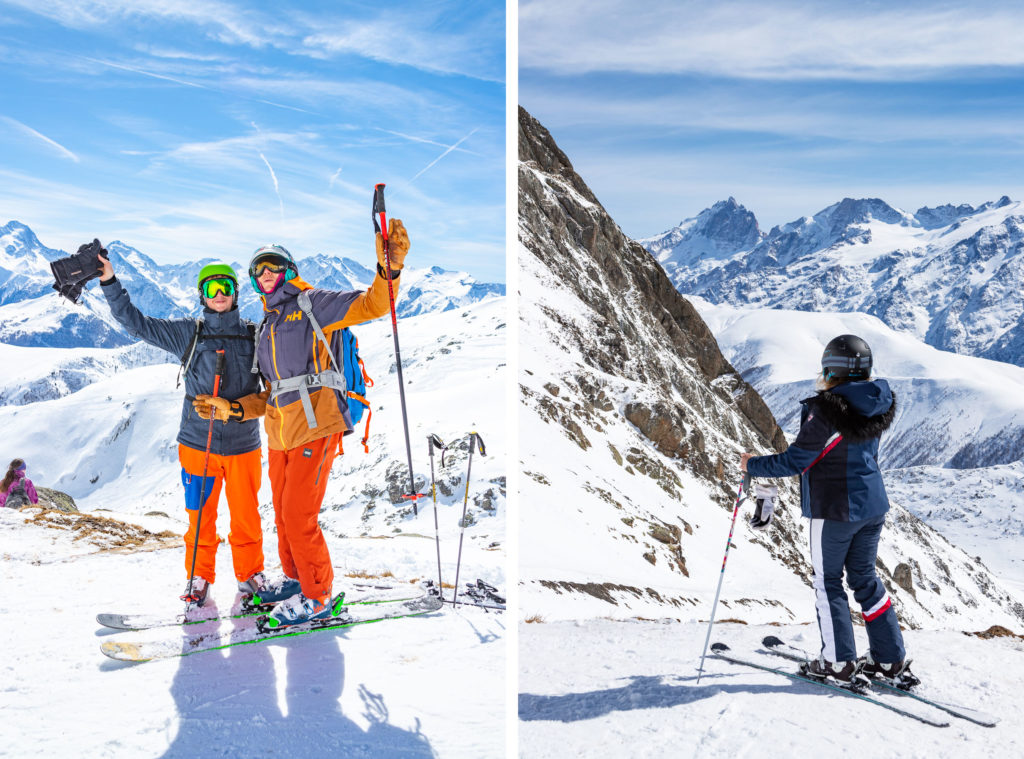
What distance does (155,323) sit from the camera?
6.27m

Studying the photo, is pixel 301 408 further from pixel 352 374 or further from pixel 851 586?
pixel 851 586

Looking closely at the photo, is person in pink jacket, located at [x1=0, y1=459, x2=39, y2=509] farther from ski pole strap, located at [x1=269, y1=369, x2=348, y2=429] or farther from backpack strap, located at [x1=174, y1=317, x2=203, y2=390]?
ski pole strap, located at [x1=269, y1=369, x2=348, y2=429]

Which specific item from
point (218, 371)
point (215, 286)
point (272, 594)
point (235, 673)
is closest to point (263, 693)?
point (235, 673)

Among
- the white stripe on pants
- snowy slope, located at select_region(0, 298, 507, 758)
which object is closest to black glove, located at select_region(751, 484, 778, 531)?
the white stripe on pants

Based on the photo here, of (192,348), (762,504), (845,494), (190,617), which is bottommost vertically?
(190,617)

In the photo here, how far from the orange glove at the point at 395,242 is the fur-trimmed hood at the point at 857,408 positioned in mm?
2992

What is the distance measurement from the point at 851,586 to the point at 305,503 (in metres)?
4.04

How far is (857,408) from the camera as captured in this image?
513cm

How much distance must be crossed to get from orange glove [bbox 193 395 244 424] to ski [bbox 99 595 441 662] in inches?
63.3

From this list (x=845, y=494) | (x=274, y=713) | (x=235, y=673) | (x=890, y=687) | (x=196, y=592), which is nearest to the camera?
(x=274, y=713)

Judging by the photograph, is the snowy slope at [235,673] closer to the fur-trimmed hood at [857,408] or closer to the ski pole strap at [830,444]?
the ski pole strap at [830,444]

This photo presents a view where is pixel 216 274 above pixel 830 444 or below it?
above

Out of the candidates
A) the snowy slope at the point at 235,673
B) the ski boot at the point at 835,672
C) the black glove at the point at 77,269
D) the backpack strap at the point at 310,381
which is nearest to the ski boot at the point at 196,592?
the snowy slope at the point at 235,673

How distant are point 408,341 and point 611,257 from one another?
350ft
